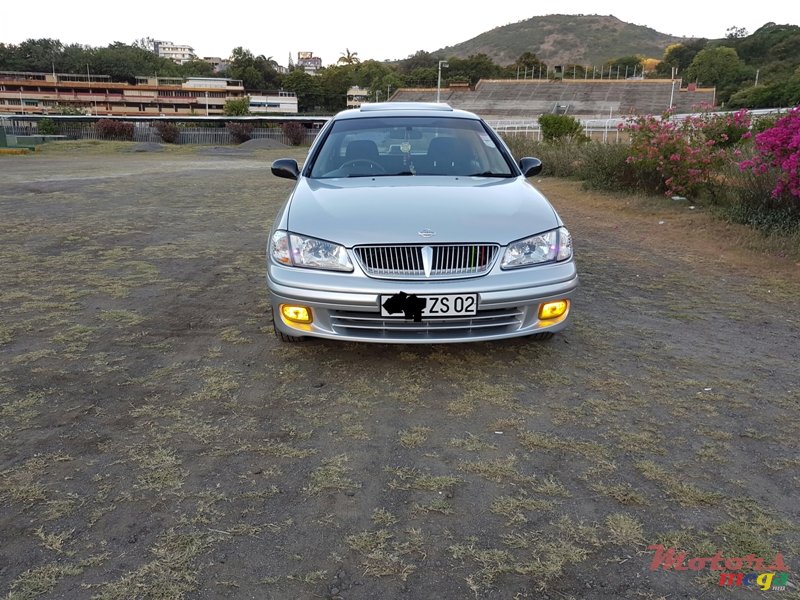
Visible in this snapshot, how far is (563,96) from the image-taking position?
3314 inches

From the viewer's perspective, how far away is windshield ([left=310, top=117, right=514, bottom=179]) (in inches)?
180

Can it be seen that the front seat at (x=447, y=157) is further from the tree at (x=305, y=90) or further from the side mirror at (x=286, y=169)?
the tree at (x=305, y=90)

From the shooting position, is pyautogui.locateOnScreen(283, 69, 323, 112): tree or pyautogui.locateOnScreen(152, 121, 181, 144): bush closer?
pyautogui.locateOnScreen(152, 121, 181, 144): bush

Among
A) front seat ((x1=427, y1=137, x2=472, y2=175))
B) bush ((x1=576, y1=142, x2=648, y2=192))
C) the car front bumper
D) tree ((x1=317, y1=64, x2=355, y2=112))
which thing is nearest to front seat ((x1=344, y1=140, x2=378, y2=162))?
front seat ((x1=427, y1=137, x2=472, y2=175))

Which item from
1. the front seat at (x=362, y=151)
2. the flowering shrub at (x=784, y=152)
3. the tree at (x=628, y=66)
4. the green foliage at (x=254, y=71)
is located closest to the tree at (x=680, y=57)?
the tree at (x=628, y=66)

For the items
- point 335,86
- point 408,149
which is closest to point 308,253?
point 408,149

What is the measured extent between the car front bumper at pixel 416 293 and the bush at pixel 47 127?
34.1 m

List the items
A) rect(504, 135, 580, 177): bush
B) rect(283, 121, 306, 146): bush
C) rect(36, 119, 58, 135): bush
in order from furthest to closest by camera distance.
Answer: rect(283, 121, 306, 146): bush
rect(36, 119, 58, 135): bush
rect(504, 135, 580, 177): bush

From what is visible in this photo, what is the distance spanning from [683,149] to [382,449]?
29.0ft

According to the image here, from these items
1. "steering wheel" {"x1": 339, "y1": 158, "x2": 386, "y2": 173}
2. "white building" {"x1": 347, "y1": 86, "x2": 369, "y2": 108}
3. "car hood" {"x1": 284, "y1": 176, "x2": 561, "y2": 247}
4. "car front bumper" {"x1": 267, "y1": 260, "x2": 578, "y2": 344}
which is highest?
"white building" {"x1": 347, "y1": 86, "x2": 369, "y2": 108}

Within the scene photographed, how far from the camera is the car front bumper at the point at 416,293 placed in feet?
10.4

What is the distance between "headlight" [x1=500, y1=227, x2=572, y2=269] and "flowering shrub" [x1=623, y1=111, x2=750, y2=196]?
22.7 ft

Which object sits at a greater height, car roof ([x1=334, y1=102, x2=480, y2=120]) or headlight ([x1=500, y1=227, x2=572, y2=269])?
car roof ([x1=334, y1=102, x2=480, y2=120])

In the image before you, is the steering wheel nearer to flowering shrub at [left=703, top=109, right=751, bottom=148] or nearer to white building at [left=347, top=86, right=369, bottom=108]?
flowering shrub at [left=703, top=109, right=751, bottom=148]
